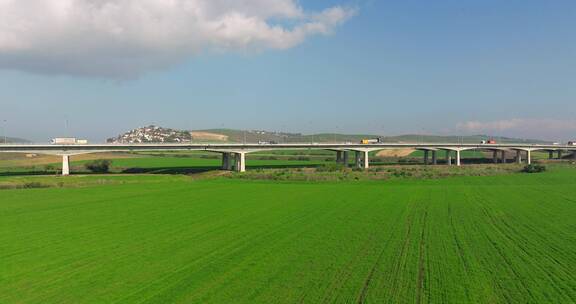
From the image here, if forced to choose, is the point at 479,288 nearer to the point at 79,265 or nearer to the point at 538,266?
the point at 538,266

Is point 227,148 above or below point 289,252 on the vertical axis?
above

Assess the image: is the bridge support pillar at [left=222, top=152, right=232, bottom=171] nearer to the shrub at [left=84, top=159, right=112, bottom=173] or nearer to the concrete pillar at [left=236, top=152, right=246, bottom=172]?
the concrete pillar at [left=236, top=152, right=246, bottom=172]

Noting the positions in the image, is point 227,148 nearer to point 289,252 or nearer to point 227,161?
point 227,161

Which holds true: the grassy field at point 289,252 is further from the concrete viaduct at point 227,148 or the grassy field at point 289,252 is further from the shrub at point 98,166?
the shrub at point 98,166

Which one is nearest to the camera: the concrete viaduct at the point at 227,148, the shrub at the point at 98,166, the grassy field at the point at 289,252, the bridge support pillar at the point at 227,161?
the grassy field at the point at 289,252

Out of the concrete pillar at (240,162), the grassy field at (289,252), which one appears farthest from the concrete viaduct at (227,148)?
the grassy field at (289,252)

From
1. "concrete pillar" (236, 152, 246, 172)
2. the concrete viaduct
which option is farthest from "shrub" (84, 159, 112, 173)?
"concrete pillar" (236, 152, 246, 172)

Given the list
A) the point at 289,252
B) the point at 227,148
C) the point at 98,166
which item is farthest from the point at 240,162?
the point at 289,252

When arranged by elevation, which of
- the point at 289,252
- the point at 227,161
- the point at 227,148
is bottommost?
the point at 289,252

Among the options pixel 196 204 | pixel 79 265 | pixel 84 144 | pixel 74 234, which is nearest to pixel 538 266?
pixel 79 265
